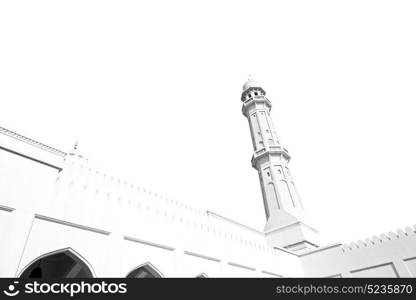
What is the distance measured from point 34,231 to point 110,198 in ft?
6.41

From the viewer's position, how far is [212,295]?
558 centimetres

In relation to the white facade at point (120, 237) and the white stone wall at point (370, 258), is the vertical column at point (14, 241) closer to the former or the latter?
the white facade at point (120, 237)

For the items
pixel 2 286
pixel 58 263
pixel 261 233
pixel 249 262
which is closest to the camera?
pixel 2 286

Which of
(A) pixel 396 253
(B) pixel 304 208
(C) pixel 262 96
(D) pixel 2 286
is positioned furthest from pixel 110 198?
(C) pixel 262 96

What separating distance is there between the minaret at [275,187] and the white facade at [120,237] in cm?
109

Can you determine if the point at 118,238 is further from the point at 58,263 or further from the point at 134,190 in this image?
the point at 58,263

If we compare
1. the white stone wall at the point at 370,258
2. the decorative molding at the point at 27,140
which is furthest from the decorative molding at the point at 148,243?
the white stone wall at the point at 370,258

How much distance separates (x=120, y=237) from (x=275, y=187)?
35.7 ft

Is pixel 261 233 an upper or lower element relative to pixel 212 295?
upper

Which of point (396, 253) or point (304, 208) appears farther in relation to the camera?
point (304, 208)

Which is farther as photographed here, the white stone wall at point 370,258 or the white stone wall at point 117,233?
the white stone wall at point 370,258

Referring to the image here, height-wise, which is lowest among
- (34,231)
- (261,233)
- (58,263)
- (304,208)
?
(34,231)

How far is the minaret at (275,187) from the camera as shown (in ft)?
44.7

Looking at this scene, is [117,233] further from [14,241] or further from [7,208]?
[7,208]
